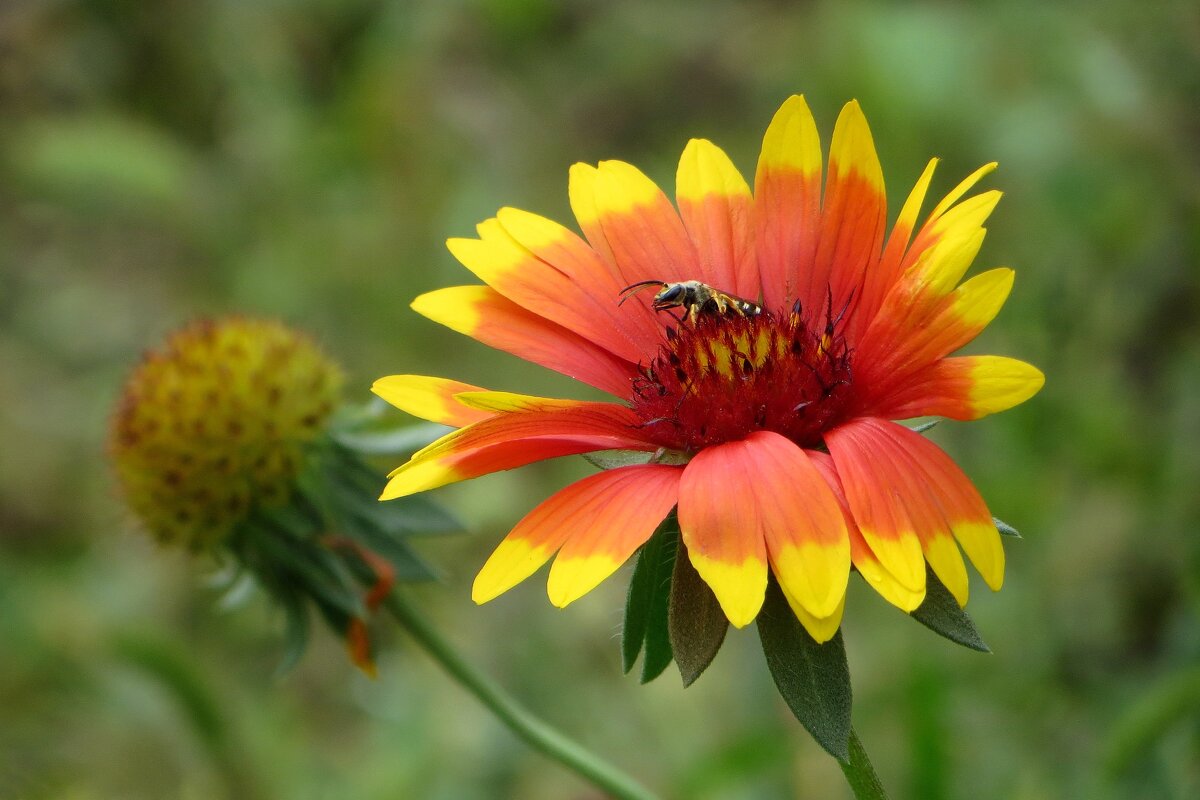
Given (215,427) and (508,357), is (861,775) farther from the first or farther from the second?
(508,357)

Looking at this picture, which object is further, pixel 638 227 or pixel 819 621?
pixel 638 227

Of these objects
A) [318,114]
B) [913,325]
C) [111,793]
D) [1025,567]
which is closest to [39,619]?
[111,793]

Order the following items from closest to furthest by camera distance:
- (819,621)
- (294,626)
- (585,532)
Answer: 1. (819,621)
2. (585,532)
3. (294,626)

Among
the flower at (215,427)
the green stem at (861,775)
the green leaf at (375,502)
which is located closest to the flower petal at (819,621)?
the green stem at (861,775)

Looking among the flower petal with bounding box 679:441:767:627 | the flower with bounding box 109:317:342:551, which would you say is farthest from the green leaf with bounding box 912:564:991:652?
the flower with bounding box 109:317:342:551

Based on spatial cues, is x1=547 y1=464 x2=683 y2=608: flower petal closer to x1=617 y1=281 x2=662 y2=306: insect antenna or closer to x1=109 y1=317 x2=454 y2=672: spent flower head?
x1=617 y1=281 x2=662 y2=306: insect antenna

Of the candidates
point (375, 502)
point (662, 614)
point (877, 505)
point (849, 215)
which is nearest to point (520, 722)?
point (662, 614)
